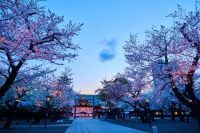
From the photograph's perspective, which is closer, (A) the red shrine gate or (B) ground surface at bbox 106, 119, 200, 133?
(B) ground surface at bbox 106, 119, 200, 133

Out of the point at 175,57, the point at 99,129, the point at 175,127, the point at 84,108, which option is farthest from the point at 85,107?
the point at 175,57

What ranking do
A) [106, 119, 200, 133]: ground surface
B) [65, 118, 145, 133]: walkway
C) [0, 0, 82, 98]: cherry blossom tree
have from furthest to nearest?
[65, 118, 145, 133]: walkway, [106, 119, 200, 133]: ground surface, [0, 0, 82, 98]: cherry blossom tree

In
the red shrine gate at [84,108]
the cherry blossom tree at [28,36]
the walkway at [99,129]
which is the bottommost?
the walkway at [99,129]

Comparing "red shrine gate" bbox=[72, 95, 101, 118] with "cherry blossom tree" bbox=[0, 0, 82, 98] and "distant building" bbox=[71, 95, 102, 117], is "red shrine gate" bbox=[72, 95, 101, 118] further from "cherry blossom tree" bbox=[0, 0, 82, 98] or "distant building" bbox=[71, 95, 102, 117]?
"cherry blossom tree" bbox=[0, 0, 82, 98]

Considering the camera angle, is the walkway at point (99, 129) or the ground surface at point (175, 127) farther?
the walkway at point (99, 129)

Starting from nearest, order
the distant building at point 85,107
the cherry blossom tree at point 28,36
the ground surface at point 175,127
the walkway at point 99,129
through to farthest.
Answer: the cherry blossom tree at point 28,36
the ground surface at point 175,127
the walkway at point 99,129
the distant building at point 85,107

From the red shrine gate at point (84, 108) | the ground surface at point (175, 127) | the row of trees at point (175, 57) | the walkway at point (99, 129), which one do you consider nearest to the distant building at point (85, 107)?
the red shrine gate at point (84, 108)

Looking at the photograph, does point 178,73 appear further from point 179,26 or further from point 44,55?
point 44,55

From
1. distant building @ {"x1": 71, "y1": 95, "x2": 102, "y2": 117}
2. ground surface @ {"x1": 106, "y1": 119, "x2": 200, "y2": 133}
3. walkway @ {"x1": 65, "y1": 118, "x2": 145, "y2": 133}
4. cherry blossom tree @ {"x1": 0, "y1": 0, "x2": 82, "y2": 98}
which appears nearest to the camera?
cherry blossom tree @ {"x1": 0, "y1": 0, "x2": 82, "y2": 98}

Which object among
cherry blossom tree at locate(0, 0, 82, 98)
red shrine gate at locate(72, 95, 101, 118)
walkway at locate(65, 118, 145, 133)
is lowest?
walkway at locate(65, 118, 145, 133)

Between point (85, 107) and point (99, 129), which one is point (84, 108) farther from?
point (99, 129)

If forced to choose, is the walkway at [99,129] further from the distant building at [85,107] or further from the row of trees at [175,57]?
the distant building at [85,107]

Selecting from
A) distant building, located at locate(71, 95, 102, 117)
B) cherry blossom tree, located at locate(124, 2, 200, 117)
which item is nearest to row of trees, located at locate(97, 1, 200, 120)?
cherry blossom tree, located at locate(124, 2, 200, 117)

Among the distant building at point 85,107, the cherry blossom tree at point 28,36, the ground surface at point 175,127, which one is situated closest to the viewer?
the cherry blossom tree at point 28,36
